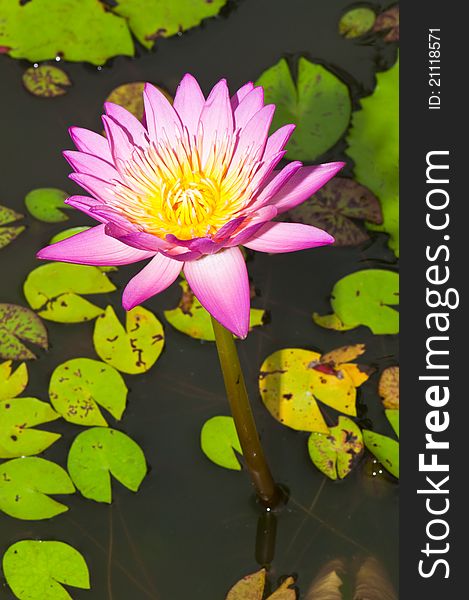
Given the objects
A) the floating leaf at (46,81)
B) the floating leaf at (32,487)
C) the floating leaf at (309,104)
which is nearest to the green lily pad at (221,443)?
the floating leaf at (32,487)

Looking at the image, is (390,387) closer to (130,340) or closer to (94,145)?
(130,340)

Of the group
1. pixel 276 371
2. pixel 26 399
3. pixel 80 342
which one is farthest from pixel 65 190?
pixel 276 371

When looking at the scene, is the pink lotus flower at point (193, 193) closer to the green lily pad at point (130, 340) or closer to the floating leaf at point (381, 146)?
the green lily pad at point (130, 340)

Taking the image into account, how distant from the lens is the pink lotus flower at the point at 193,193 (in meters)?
1.81

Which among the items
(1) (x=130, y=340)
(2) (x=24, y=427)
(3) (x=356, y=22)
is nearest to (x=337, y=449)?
(1) (x=130, y=340)

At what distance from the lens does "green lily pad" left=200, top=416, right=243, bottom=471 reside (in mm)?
2545

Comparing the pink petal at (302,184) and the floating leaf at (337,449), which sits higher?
the pink petal at (302,184)

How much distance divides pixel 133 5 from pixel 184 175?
5.86 feet

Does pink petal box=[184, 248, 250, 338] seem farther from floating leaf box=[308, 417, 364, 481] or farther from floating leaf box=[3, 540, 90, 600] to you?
floating leaf box=[3, 540, 90, 600]

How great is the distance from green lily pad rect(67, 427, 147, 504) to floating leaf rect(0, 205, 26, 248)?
847 millimetres

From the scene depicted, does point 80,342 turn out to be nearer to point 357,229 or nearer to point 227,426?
point 227,426

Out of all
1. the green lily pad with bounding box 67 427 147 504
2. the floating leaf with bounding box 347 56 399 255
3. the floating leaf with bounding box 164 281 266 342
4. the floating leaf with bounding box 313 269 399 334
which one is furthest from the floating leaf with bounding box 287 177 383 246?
the green lily pad with bounding box 67 427 147 504

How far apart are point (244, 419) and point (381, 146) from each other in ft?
4.57

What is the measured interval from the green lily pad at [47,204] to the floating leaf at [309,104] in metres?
0.88
